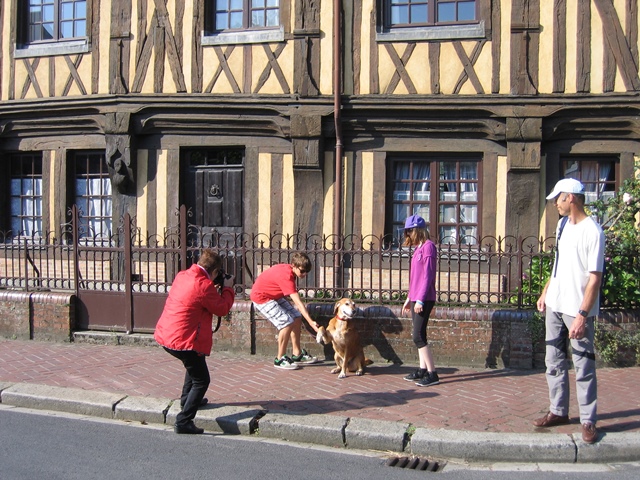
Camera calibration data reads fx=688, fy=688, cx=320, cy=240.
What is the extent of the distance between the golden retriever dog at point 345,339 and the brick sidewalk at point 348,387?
16cm

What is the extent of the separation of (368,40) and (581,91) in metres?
3.26

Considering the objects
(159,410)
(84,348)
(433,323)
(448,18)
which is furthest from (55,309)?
(448,18)

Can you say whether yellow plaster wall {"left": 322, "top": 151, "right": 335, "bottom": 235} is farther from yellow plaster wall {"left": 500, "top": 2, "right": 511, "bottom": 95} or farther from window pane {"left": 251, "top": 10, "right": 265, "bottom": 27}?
yellow plaster wall {"left": 500, "top": 2, "right": 511, "bottom": 95}

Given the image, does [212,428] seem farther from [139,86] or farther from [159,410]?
[139,86]

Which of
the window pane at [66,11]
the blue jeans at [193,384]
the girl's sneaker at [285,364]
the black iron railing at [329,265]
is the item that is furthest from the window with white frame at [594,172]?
the window pane at [66,11]

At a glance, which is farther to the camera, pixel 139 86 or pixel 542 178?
pixel 139 86

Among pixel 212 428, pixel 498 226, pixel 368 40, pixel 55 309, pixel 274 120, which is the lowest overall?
pixel 212 428

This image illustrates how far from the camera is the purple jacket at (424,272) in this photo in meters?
7.11

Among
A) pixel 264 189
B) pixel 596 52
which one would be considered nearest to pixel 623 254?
pixel 596 52

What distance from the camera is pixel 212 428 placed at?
614cm

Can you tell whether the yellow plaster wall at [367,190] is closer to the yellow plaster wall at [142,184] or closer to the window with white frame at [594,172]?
the window with white frame at [594,172]

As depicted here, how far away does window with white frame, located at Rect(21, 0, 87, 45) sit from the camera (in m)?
11.8

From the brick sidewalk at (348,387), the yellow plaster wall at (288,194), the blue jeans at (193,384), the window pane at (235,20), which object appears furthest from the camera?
the window pane at (235,20)

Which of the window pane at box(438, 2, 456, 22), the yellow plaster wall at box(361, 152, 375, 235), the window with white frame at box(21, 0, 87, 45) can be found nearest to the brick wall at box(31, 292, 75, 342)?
the yellow plaster wall at box(361, 152, 375, 235)
